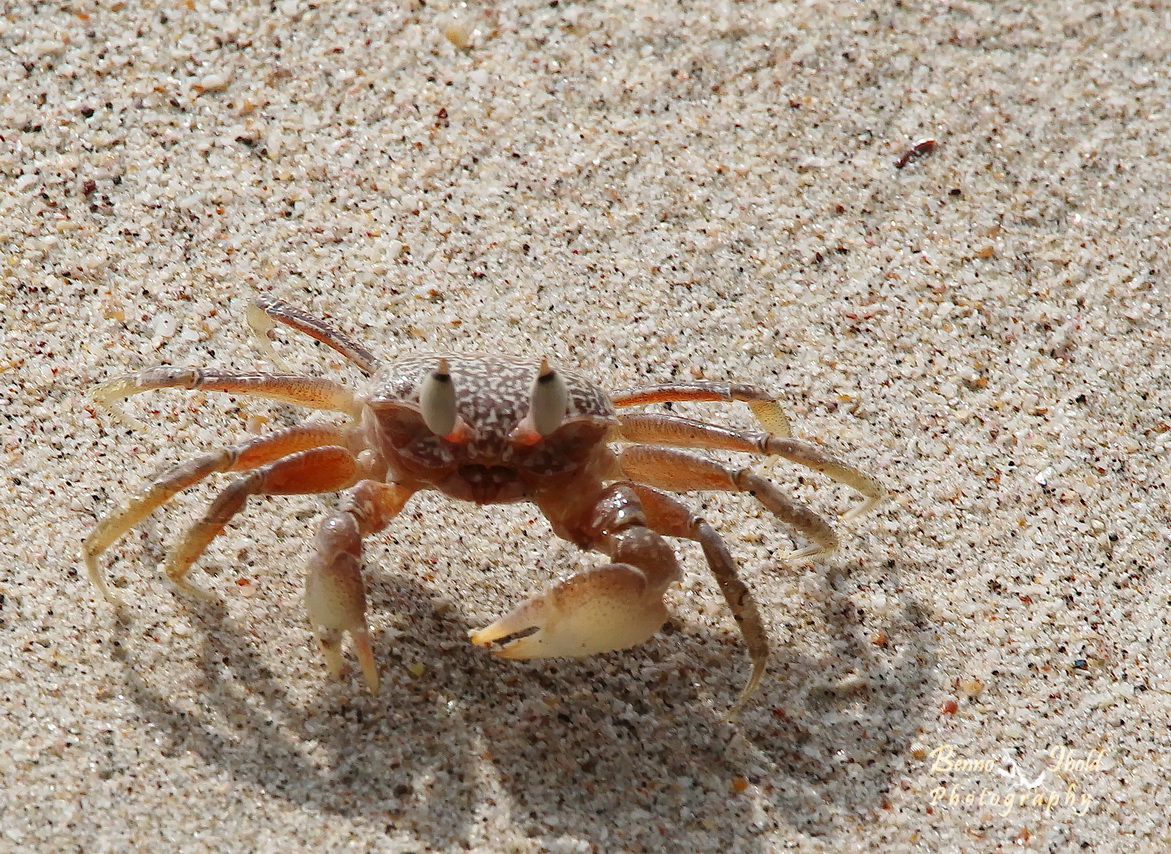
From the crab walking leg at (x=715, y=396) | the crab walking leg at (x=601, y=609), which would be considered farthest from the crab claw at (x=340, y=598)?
the crab walking leg at (x=715, y=396)

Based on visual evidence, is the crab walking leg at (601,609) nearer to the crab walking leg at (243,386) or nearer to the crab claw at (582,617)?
the crab claw at (582,617)

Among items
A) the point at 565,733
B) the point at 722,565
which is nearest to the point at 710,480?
the point at 722,565

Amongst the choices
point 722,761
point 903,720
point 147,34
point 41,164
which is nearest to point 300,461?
point 722,761

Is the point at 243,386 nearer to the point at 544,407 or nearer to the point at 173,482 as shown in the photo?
the point at 173,482

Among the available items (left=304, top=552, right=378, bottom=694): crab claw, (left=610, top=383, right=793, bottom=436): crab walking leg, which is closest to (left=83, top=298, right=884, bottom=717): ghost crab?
(left=304, top=552, right=378, bottom=694): crab claw

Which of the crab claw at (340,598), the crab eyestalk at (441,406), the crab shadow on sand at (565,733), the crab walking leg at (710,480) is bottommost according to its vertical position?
the crab shadow on sand at (565,733)
